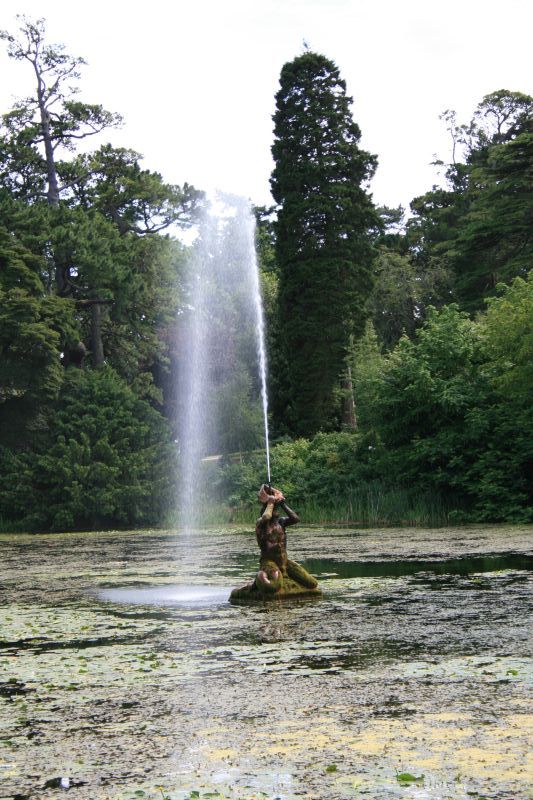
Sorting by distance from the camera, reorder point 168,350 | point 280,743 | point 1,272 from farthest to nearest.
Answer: point 168,350, point 1,272, point 280,743

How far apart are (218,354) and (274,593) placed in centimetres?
3772

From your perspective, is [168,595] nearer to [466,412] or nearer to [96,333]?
[466,412]

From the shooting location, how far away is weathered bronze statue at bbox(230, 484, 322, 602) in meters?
12.5

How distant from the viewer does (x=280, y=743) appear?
6.04m

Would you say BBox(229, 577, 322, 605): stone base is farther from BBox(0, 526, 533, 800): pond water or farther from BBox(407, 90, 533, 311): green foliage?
BBox(407, 90, 533, 311): green foliage

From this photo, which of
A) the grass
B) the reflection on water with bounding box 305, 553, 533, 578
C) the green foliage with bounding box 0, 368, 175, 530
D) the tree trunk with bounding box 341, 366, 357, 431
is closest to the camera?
the reflection on water with bounding box 305, 553, 533, 578

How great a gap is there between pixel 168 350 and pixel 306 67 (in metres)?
14.4

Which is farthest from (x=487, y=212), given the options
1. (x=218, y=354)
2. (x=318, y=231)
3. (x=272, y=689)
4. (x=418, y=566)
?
(x=272, y=689)

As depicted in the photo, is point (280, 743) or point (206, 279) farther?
point (206, 279)

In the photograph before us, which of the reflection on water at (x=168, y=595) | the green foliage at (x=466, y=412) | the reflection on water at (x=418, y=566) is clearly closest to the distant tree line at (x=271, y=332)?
the green foliage at (x=466, y=412)

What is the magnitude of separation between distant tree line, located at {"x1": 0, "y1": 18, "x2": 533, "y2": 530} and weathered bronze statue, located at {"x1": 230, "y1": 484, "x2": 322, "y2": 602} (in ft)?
49.2

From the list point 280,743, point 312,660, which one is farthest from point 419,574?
point 280,743

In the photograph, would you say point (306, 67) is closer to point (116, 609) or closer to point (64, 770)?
point (116, 609)

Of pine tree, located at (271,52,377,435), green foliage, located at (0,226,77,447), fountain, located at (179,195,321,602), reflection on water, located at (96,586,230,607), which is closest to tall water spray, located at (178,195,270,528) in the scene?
fountain, located at (179,195,321,602)
